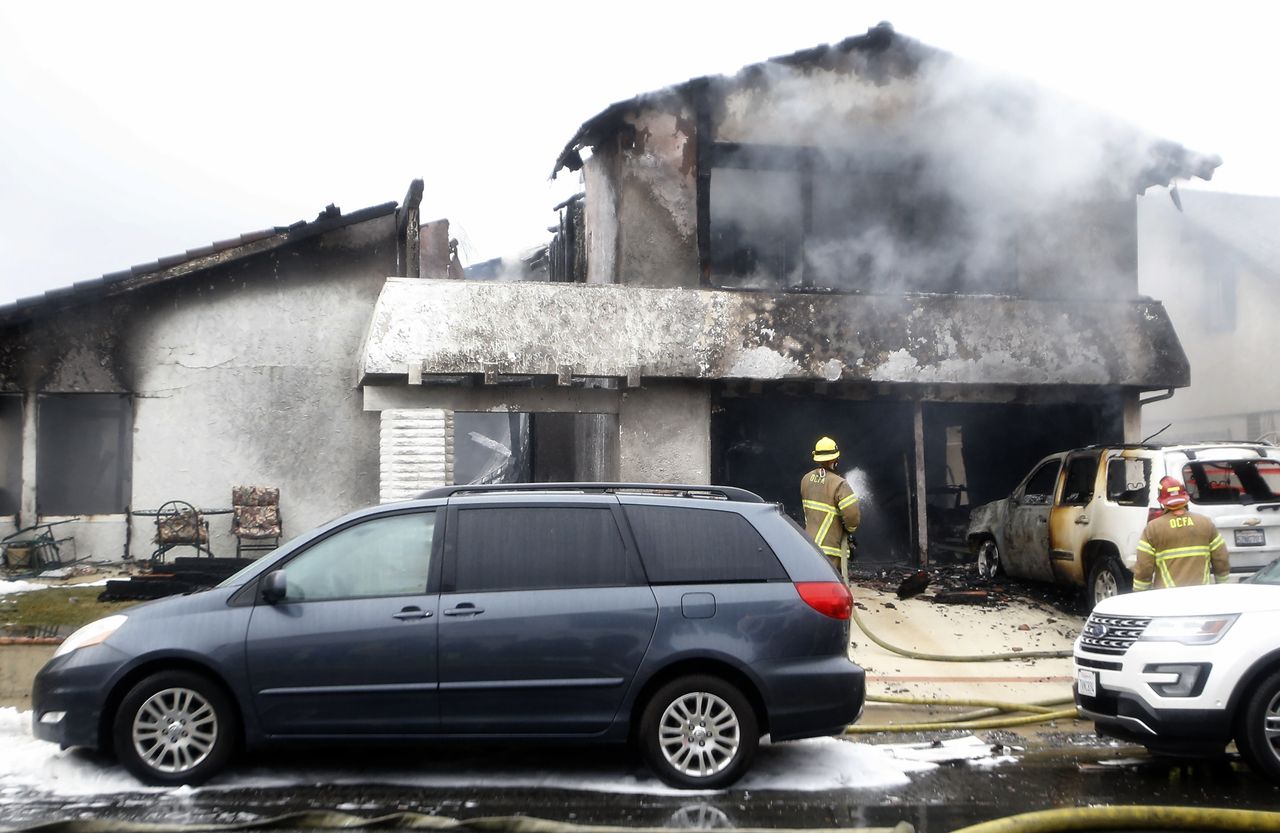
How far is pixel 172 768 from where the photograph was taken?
5430 mm

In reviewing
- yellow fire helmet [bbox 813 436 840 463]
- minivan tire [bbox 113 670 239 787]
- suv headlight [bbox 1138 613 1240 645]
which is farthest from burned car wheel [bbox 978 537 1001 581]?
minivan tire [bbox 113 670 239 787]

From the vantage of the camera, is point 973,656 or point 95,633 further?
point 973,656

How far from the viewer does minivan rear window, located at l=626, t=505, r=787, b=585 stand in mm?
5707

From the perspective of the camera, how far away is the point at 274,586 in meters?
5.50

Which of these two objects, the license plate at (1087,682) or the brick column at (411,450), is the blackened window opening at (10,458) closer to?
the brick column at (411,450)

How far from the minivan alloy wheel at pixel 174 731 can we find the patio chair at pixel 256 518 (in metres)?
6.63

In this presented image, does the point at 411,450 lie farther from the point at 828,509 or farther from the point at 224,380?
the point at 828,509

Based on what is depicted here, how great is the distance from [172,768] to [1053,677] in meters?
6.40

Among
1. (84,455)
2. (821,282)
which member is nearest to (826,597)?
(821,282)

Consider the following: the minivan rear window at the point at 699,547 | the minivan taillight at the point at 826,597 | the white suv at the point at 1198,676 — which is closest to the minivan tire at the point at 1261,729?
the white suv at the point at 1198,676

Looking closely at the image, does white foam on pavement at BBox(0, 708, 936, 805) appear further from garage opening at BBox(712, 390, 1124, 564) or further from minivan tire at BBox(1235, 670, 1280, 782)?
garage opening at BBox(712, 390, 1124, 564)

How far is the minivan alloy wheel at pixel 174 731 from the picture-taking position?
5.43 meters

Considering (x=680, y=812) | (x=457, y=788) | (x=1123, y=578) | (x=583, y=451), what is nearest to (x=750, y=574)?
(x=680, y=812)

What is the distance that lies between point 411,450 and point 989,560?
6.83 meters
